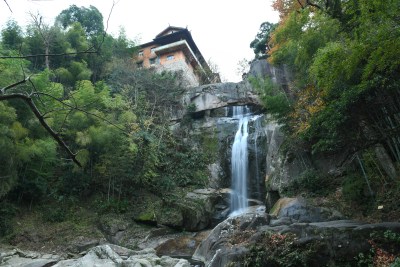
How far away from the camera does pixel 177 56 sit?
25984 millimetres

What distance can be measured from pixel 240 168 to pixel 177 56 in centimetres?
1301

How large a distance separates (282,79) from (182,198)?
10.5 meters

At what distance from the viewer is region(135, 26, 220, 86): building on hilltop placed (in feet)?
84.5

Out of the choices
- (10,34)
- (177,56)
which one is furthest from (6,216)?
(177,56)

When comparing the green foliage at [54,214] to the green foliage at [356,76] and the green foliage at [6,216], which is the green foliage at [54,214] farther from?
the green foliage at [356,76]

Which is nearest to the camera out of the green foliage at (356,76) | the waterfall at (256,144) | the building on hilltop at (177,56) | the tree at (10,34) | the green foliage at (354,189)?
the green foliage at (356,76)

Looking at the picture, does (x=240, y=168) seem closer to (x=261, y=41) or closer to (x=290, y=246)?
(x=290, y=246)

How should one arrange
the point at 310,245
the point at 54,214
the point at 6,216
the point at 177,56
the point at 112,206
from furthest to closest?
the point at 177,56
the point at 112,206
the point at 54,214
the point at 6,216
the point at 310,245

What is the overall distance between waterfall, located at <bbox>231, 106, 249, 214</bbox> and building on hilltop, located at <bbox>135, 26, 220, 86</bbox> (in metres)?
7.81

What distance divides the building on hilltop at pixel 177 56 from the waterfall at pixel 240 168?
308 inches

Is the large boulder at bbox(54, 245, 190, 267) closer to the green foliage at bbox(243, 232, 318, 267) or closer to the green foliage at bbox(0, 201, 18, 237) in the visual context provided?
the green foliage at bbox(243, 232, 318, 267)

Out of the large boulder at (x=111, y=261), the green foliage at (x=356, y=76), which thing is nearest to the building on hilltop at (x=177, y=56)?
the green foliage at (x=356, y=76)

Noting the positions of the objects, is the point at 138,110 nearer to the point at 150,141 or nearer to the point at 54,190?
the point at 150,141

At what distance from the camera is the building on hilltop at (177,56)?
25.8 m
